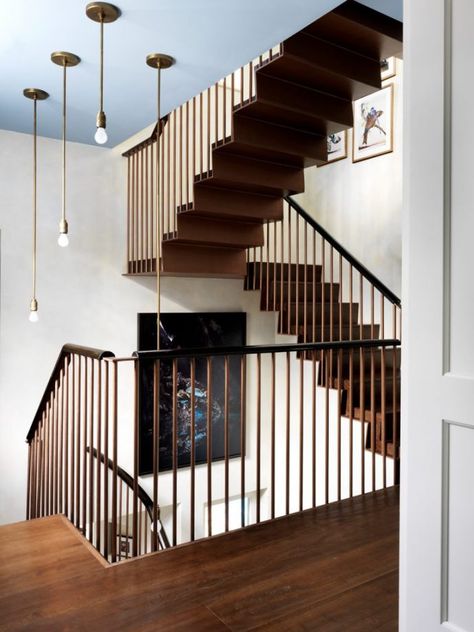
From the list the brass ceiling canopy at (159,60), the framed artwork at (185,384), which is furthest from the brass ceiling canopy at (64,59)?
the framed artwork at (185,384)

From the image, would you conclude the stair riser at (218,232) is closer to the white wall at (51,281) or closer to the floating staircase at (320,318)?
the floating staircase at (320,318)

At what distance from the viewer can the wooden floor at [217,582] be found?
5.95 ft

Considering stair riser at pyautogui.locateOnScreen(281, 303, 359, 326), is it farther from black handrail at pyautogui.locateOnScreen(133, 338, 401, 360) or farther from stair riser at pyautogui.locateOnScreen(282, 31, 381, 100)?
stair riser at pyautogui.locateOnScreen(282, 31, 381, 100)

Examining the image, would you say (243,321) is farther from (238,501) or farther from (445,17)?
(445,17)

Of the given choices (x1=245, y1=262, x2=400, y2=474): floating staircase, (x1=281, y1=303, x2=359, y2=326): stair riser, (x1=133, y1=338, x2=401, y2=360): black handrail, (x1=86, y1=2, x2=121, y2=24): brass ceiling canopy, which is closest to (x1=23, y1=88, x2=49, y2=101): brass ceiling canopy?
(x1=86, y1=2, x2=121, y2=24): brass ceiling canopy

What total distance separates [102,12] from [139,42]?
0.37 metres

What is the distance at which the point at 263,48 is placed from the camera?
117 inches

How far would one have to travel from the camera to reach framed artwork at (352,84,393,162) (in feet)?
16.5

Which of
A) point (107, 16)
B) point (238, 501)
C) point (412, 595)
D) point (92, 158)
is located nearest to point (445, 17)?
point (412, 595)

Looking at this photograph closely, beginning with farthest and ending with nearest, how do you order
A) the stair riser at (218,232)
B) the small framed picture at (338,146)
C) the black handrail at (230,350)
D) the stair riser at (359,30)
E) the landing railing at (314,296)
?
the small framed picture at (338,146) → the landing railing at (314,296) → the stair riser at (218,232) → the stair riser at (359,30) → the black handrail at (230,350)

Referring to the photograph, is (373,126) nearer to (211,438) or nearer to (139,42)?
(139,42)

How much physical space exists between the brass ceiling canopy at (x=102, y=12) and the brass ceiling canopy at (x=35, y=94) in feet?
3.73

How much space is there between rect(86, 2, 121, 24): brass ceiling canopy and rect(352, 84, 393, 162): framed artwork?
2.97m

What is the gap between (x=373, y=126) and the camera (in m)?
5.22
